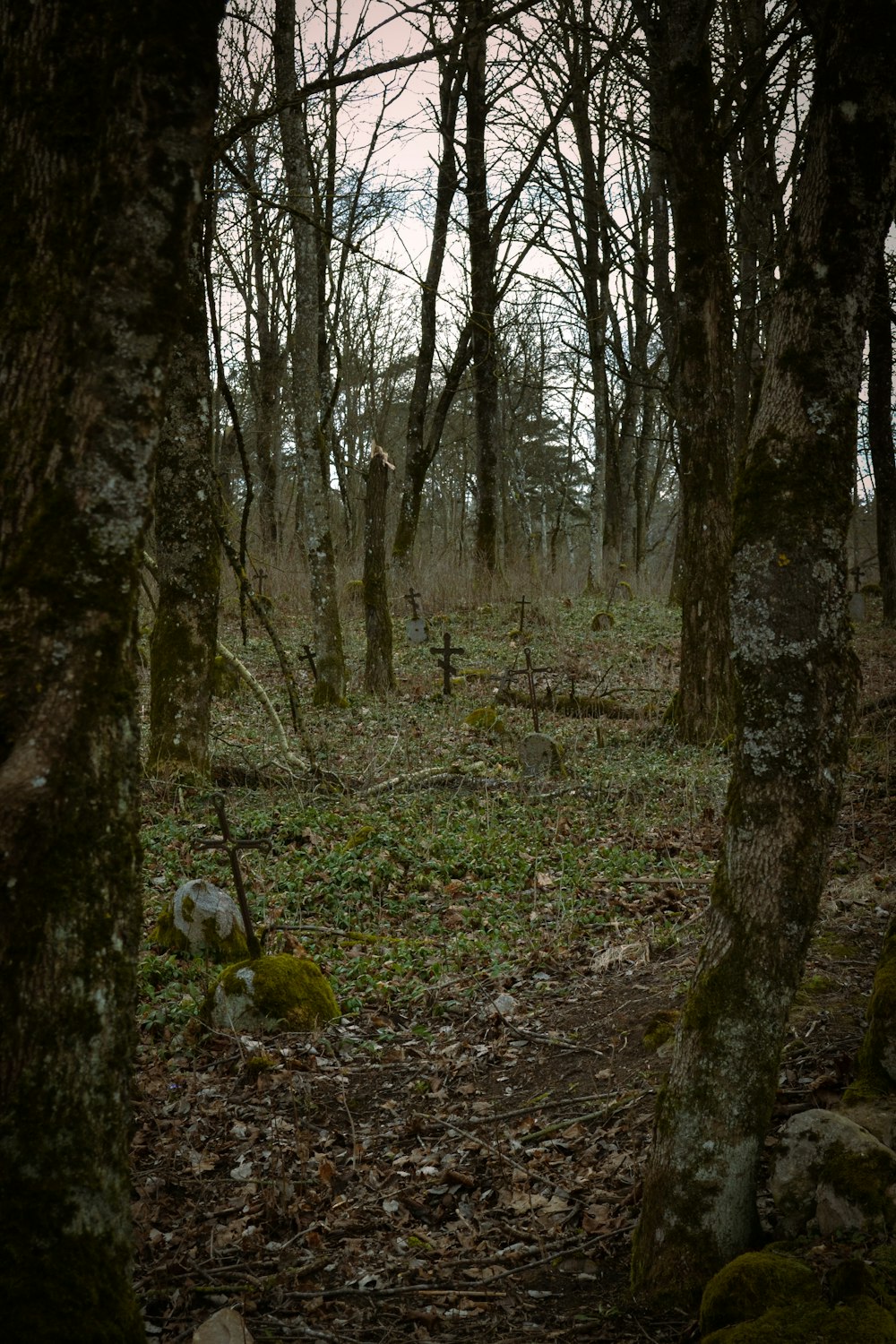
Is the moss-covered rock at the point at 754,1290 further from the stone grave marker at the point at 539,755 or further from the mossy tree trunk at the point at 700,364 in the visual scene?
the mossy tree trunk at the point at 700,364

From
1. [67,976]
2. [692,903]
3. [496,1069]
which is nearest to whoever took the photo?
[67,976]

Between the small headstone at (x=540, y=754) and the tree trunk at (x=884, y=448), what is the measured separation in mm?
8401

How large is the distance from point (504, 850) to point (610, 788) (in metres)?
1.66

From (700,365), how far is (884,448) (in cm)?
719

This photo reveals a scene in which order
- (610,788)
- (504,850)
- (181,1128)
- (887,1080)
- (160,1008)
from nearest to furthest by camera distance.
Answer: (887,1080) < (181,1128) < (160,1008) < (504,850) < (610,788)

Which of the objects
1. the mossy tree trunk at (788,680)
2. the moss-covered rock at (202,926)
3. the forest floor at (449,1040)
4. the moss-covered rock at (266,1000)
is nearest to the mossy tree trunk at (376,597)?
the forest floor at (449,1040)

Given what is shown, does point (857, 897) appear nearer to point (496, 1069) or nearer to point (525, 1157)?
point (496, 1069)

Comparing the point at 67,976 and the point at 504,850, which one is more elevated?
the point at 67,976

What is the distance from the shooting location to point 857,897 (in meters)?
5.46

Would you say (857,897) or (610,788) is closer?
(857,897)

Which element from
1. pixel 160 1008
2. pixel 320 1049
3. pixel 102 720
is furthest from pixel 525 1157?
pixel 102 720

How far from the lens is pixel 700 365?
911cm

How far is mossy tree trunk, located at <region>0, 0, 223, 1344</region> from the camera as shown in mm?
2012

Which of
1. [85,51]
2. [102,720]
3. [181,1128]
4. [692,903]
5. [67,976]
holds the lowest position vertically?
[181,1128]
